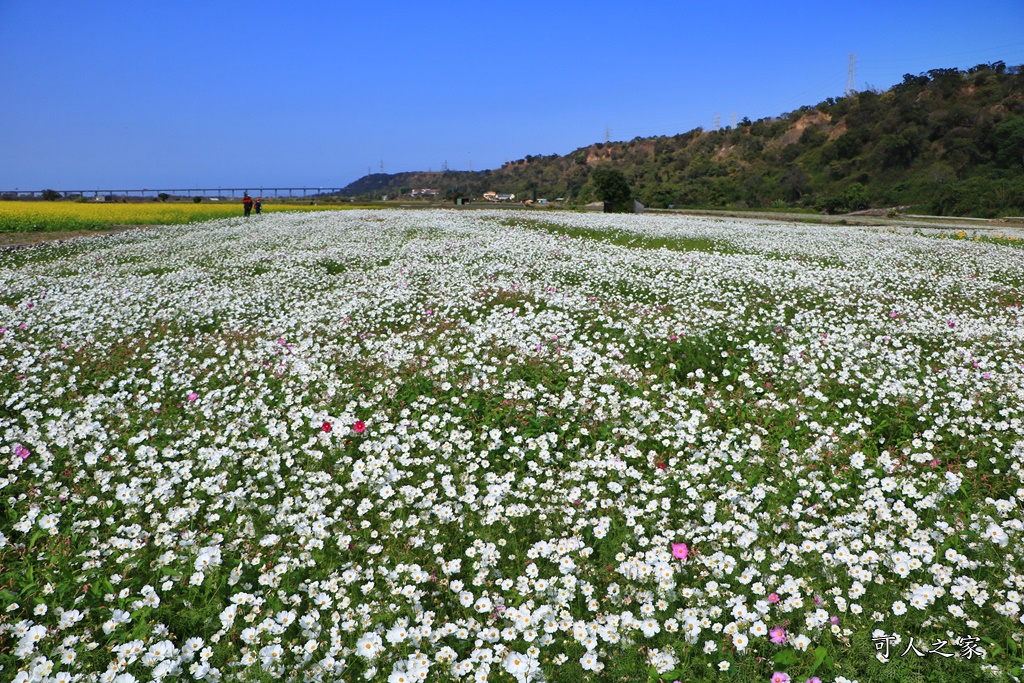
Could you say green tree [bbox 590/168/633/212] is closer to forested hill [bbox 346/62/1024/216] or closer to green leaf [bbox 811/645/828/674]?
forested hill [bbox 346/62/1024/216]

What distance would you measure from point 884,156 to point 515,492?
102 meters

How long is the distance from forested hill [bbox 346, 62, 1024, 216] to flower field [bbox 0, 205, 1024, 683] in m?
61.5

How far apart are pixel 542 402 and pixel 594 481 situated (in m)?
1.95

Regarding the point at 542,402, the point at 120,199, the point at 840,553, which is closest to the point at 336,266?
the point at 542,402

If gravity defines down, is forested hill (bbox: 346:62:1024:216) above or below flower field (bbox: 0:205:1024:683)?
above

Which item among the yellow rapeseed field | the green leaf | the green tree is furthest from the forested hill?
the green leaf

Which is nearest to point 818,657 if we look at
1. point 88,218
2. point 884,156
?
point 88,218

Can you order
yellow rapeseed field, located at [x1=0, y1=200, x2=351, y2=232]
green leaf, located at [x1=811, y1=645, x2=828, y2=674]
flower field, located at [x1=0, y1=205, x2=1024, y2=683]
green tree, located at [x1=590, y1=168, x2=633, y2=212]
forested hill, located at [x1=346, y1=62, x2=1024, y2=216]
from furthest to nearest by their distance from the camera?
forested hill, located at [x1=346, y1=62, x2=1024, y2=216] → green tree, located at [x1=590, y1=168, x2=633, y2=212] → yellow rapeseed field, located at [x1=0, y1=200, x2=351, y2=232] → flower field, located at [x1=0, y1=205, x2=1024, y2=683] → green leaf, located at [x1=811, y1=645, x2=828, y2=674]

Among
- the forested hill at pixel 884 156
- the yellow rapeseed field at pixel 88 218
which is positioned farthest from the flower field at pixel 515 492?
the forested hill at pixel 884 156

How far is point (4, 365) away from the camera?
8.85 meters

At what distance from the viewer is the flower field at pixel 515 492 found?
11.7 ft

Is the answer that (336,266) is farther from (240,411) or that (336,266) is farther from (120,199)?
(120,199)

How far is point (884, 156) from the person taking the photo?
8406cm

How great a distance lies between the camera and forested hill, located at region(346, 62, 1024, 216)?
69.0 metres
